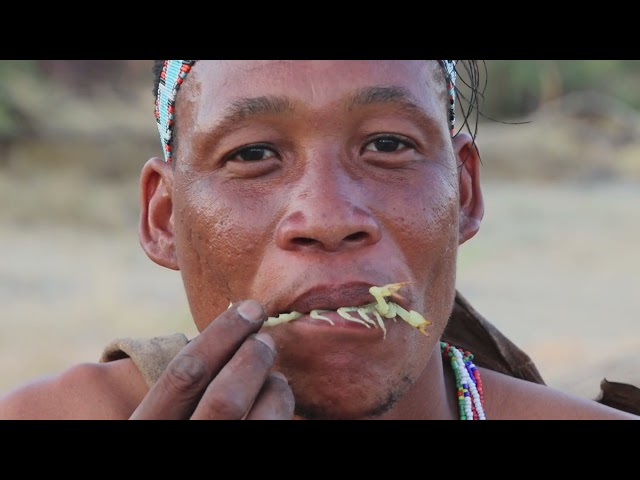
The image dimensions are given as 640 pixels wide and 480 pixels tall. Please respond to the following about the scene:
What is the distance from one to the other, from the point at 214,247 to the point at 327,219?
412 mm

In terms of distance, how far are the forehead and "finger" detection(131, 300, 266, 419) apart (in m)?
0.73

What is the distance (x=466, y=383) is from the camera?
3.16 m

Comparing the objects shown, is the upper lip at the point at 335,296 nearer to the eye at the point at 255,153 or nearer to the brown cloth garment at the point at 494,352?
the eye at the point at 255,153

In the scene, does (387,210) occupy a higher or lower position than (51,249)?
lower

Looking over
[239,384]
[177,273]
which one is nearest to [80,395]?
[239,384]

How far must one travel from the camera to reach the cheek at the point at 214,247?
2.40 m

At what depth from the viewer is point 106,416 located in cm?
299

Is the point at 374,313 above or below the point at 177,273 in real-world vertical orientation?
below

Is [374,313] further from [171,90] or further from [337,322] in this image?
[171,90]

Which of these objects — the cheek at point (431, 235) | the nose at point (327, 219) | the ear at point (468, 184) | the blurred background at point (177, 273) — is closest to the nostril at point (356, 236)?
the nose at point (327, 219)
